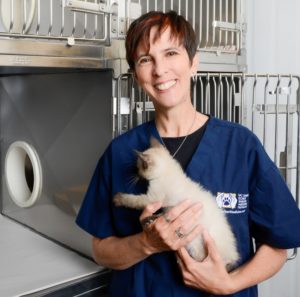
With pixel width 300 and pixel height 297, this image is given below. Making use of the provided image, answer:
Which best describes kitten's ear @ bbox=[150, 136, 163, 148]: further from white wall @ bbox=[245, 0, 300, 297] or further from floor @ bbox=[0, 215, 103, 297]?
white wall @ bbox=[245, 0, 300, 297]

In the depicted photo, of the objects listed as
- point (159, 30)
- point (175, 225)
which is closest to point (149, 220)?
point (175, 225)

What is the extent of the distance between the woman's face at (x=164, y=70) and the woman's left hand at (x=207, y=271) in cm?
32

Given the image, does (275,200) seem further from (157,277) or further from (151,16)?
(151,16)

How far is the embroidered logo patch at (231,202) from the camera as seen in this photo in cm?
98

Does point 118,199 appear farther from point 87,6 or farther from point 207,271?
point 87,6

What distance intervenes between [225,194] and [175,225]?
19cm

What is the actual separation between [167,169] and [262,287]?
1452 mm

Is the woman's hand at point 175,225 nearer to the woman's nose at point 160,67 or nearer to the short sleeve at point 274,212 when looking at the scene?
the short sleeve at point 274,212

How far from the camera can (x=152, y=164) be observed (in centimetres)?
89

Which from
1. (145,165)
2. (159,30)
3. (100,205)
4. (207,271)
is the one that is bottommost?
(207,271)

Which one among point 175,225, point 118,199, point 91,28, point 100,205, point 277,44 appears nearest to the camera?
point 175,225

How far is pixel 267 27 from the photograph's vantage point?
79.3 inches

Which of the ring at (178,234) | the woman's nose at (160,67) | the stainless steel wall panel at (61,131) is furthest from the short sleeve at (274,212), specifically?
the stainless steel wall panel at (61,131)

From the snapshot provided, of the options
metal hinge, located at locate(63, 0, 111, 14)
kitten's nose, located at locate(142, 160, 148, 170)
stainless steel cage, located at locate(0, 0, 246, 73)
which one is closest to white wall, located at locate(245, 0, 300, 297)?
stainless steel cage, located at locate(0, 0, 246, 73)
